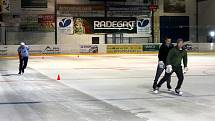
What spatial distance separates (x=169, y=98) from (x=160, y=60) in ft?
5.04

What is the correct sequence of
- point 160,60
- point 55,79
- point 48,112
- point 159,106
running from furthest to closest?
point 55,79 < point 160,60 < point 159,106 < point 48,112

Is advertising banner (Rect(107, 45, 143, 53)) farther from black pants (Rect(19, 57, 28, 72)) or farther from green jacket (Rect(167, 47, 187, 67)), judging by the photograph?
green jacket (Rect(167, 47, 187, 67))

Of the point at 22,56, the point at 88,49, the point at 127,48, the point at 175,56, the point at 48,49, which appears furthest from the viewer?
the point at 127,48

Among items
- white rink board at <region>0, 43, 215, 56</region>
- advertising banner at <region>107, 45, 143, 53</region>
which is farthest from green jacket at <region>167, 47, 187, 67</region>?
advertising banner at <region>107, 45, 143, 53</region>

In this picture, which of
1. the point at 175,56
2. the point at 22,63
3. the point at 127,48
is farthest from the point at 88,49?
the point at 175,56

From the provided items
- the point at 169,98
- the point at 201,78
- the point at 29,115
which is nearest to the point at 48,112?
the point at 29,115

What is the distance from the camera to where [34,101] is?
12961mm

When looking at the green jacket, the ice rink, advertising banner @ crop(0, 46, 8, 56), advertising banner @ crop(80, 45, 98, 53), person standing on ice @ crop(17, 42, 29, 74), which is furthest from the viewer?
advertising banner @ crop(80, 45, 98, 53)

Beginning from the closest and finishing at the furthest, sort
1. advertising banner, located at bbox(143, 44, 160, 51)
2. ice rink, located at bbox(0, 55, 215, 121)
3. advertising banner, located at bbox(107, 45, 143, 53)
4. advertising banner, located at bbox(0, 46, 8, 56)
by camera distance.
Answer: ice rink, located at bbox(0, 55, 215, 121), advertising banner, located at bbox(0, 46, 8, 56), advertising banner, located at bbox(107, 45, 143, 53), advertising banner, located at bbox(143, 44, 160, 51)

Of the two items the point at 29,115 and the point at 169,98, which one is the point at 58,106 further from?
the point at 169,98

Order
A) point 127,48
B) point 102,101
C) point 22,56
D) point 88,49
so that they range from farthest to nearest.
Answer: point 127,48, point 88,49, point 22,56, point 102,101

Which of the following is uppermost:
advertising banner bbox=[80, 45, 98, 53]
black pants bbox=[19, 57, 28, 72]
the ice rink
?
advertising banner bbox=[80, 45, 98, 53]

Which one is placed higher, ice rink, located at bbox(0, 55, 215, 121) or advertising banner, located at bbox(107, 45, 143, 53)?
advertising banner, located at bbox(107, 45, 143, 53)

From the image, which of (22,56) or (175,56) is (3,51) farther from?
(175,56)
